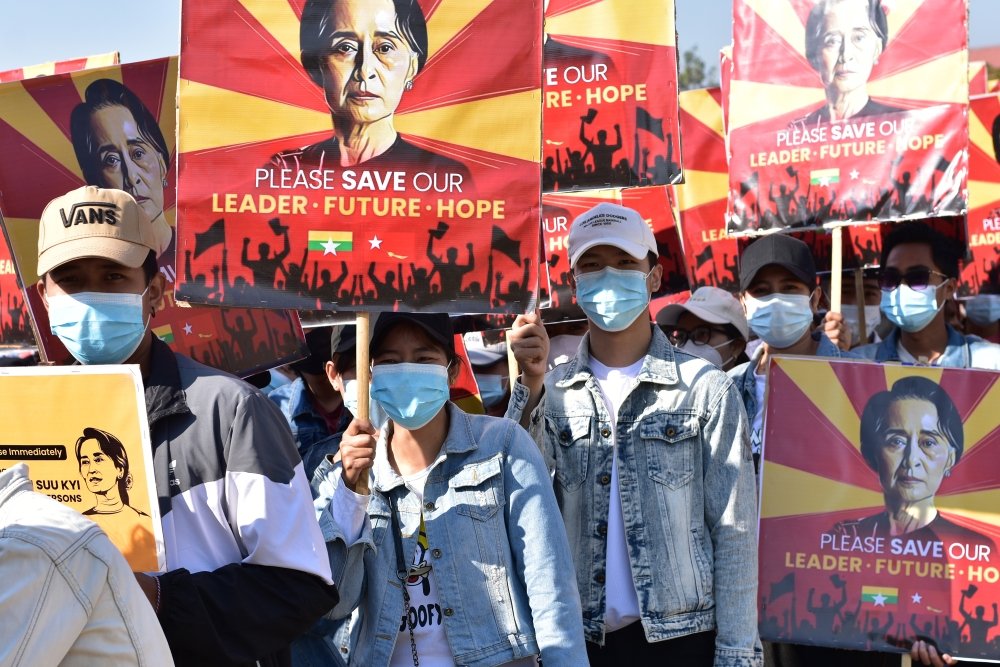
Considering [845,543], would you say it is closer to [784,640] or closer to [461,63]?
[784,640]

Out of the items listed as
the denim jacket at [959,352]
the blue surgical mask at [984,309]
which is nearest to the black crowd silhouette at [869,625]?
the denim jacket at [959,352]

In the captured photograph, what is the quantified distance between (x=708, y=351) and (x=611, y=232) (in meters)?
2.33

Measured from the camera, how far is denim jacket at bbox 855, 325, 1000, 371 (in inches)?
229

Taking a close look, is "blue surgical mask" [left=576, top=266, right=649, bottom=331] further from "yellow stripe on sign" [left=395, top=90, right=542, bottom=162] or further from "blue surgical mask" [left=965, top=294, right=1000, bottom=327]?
"blue surgical mask" [left=965, top=294, right=1000, bottom=327]

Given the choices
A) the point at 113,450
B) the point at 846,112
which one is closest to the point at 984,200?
the point at 846,112

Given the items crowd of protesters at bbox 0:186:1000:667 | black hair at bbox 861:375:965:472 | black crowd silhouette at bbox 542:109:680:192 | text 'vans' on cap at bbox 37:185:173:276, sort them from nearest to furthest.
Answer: crowd of protesters at bbox 0:186:1000:667 < text 'vans' on cap at bbox 37:185:173:276 < black hair at bbox 861:375:965:472 < black crowd silhouette at bbox 542:109:680:192

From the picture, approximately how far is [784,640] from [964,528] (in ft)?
2.54

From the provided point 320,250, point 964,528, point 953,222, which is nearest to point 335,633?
point 320,250

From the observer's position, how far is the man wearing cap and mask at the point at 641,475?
13.7 ft

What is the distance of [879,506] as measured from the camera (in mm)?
4688

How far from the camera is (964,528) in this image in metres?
4.61

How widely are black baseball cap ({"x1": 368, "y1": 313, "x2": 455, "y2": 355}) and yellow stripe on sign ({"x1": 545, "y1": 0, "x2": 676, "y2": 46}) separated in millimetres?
2113

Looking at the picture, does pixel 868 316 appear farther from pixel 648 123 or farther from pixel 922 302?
pixel 648 123

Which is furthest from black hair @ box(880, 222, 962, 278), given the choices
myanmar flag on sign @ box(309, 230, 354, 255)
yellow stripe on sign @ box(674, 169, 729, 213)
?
myanmar flag on sign @ box(309, 230, 354, 255)
